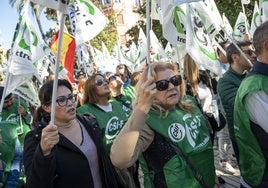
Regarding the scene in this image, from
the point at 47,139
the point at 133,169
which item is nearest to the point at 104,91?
the point at 133,169

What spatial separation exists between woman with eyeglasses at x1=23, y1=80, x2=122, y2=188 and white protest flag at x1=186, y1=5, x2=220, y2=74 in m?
1.65

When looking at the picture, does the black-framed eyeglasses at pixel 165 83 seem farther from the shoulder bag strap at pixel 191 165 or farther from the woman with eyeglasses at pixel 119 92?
the woman with eyeglasses at pixel 119 92

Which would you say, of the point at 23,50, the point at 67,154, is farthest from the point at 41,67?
the point at 67,154

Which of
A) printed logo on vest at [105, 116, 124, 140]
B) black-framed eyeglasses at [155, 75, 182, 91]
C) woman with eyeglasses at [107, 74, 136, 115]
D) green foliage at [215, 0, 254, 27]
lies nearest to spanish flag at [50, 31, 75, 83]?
woman with eyeglasses at [107, 74, 136, 115]

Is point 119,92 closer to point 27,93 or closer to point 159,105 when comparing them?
point 27,93

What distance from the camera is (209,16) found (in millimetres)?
4691

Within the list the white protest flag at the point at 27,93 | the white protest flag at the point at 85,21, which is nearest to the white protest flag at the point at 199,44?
the white protest flag at the point at 27,93

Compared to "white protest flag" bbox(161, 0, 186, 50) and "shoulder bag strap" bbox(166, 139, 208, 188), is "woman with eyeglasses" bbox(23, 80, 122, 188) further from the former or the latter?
"white protest flag" bbox(161, 0, 186, 50)

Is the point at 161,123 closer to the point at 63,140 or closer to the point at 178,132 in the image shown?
the point at 178,132

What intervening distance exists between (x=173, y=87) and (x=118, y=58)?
1474 centimetres

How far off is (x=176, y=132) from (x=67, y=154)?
71 cm

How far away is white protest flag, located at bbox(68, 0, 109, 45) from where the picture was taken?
7.19 metres

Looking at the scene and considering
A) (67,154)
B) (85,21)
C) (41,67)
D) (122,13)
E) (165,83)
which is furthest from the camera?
(122,13)

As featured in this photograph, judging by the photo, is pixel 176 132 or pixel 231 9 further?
pixel 231 9
